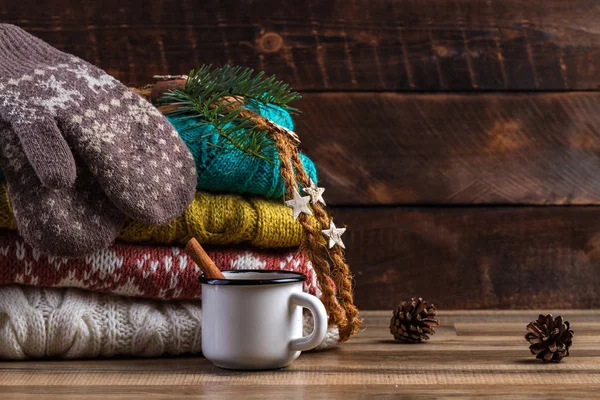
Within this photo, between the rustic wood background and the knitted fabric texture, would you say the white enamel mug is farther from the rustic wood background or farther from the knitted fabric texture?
the rustic wood background

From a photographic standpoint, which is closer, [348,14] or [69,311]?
[69,311]

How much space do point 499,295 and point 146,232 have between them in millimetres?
615

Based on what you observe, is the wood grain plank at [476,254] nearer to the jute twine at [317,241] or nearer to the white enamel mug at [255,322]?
the jute twine at [317,241]

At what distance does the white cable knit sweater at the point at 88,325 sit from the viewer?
2.61 ft

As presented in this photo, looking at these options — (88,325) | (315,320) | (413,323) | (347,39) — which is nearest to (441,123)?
(347,39)

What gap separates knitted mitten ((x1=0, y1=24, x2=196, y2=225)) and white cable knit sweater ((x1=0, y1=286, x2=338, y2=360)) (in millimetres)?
113

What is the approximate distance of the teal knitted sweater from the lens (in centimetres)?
84

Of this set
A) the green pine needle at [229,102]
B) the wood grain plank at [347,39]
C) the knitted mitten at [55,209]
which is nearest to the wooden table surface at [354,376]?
the knitted mitten at [55,209]

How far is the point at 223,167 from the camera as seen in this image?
839 mm

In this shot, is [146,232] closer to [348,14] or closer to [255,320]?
[255,320]

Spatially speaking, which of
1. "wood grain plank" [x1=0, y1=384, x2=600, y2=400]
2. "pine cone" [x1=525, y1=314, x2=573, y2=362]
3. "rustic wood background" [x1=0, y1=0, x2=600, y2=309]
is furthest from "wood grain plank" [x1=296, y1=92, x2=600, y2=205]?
"wood grain plank" [x1=0, y1=384, x2=600, y2=400]

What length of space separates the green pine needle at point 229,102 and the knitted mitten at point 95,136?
0.05 metres

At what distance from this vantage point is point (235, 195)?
0.87 metres

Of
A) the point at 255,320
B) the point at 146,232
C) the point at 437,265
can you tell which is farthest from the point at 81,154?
the point at 437,265
